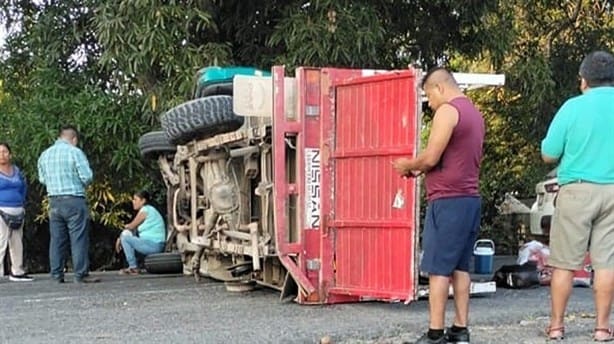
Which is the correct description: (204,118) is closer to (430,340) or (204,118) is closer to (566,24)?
(430,340)

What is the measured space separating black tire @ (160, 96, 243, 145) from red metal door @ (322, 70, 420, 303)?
1.16 meters

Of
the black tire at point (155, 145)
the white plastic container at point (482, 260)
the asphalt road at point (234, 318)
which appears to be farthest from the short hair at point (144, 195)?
the white plastic container at point (482, 260)

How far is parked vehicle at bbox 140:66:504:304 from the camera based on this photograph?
640 centimetres

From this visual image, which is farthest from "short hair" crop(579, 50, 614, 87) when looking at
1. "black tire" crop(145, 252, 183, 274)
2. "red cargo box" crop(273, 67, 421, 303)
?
"black tire" crop(145, 252, 183, 274)

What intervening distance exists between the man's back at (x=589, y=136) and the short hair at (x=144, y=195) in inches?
→ 271

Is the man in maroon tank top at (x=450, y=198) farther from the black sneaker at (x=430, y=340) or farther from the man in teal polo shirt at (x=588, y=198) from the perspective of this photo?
the man in teal polo shirt at (x=588, y=198)

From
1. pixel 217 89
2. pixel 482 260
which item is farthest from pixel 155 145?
pixel 482 260

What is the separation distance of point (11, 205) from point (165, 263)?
1871 millimetres

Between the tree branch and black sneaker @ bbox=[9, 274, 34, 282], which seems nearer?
black sneaker @ bbox=[9, 274, 34, 282]

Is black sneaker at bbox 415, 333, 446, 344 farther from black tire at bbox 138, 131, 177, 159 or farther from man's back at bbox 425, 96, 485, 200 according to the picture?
black tire at bbox 138, 131, 177, 159

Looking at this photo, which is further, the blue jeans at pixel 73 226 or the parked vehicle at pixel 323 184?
the blue jeans at pixel 73 226

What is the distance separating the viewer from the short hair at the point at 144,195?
37.2ft

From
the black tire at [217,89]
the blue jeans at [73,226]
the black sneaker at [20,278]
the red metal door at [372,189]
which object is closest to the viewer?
the red metal door at [372,189]

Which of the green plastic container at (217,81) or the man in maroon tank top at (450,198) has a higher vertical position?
the green plastic container at (217,81)
